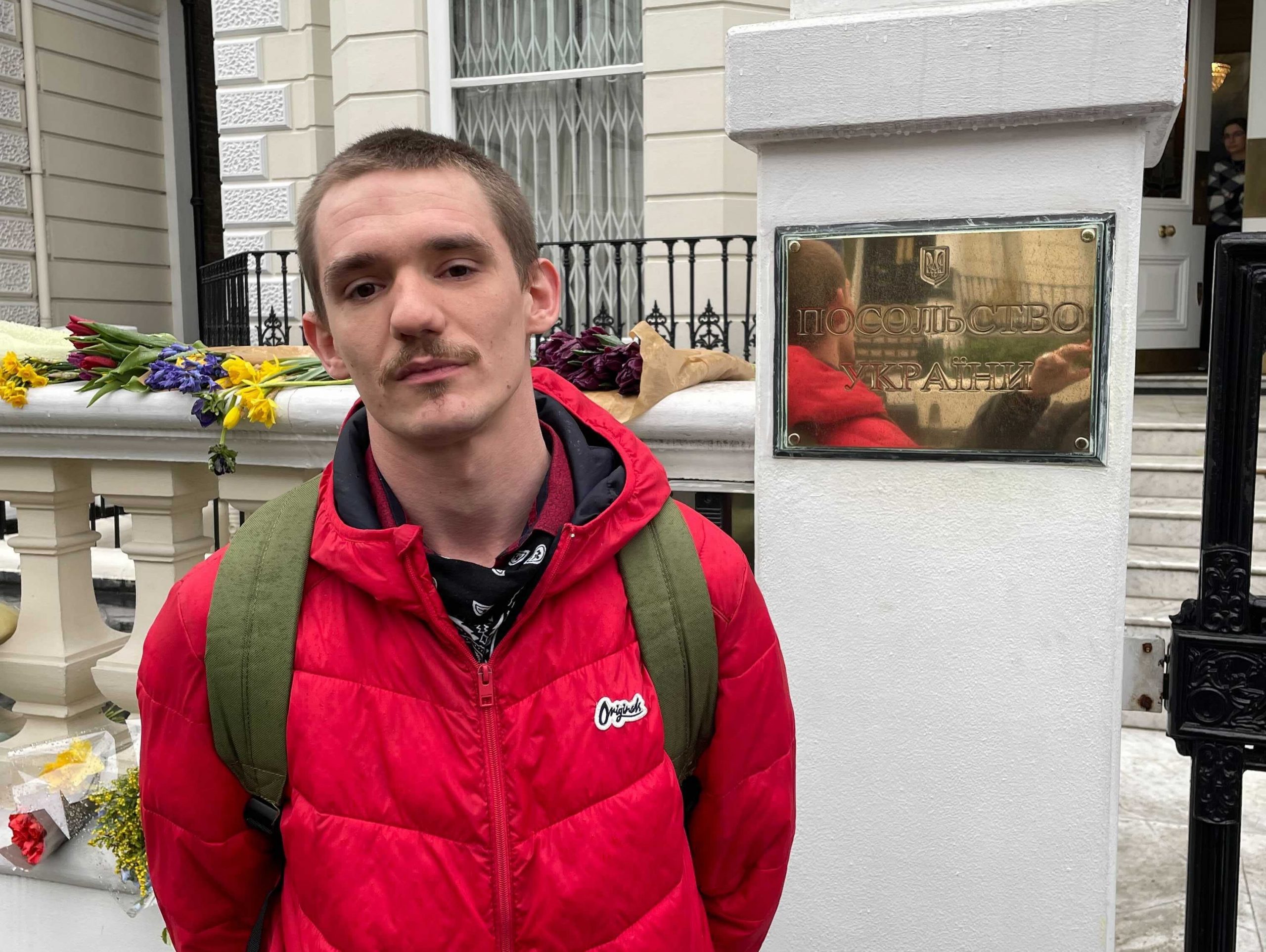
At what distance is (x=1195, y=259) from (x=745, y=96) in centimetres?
774

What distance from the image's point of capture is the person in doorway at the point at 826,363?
217 cm

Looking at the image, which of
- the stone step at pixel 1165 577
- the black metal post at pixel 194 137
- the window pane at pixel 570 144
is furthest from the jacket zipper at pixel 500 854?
the black metal post at pixel 194 137

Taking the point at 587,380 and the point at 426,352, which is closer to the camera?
the point at 426,352

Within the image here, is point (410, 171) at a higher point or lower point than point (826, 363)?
higher

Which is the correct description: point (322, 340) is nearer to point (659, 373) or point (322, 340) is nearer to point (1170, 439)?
point (659, 373)

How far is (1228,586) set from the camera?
1.89 m

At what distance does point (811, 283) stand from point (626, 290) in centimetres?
664

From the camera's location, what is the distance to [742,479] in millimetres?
2486

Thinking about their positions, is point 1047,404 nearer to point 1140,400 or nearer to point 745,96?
point 745,96

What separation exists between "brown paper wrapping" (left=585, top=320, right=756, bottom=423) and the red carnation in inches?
66.0

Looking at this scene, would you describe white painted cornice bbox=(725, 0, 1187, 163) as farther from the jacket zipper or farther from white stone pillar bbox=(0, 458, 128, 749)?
white stone pillar bbox=(0, 458, 128, 749)

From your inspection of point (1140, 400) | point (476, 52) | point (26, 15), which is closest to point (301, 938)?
point (1140, 400)

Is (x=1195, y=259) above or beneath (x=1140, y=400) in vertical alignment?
above

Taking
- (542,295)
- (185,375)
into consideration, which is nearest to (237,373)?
(185,375)
